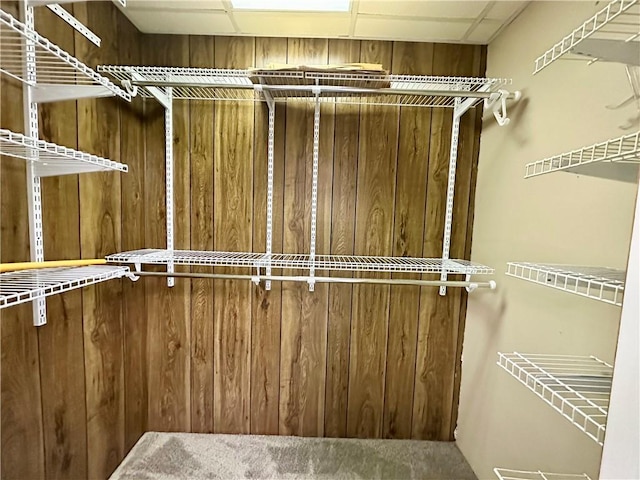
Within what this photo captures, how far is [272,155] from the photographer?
1580 mm

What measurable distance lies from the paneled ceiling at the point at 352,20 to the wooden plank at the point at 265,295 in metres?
0.14

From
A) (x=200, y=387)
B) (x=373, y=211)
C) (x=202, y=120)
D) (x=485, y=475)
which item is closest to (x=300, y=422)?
(x=200, y=387)

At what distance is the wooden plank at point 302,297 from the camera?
1.61 metres

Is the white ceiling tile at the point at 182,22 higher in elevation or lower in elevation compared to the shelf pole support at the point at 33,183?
higher

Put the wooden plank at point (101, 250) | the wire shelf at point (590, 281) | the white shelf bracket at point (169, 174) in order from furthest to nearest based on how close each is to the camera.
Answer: the white shelf bracket at point (169, 174), the wooden plank at point (101, 250), the wire shelf at point (590, 281)

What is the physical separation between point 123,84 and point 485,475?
2266 mm

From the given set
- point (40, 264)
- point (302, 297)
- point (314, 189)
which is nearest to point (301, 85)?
point (314, 189)

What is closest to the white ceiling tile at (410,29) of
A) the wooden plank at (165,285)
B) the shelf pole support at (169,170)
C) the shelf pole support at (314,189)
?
the shelf pole support at (314,189)

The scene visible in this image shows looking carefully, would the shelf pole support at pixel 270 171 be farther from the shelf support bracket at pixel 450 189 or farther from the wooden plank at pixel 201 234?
the shelf support bracket at pixel 450 189

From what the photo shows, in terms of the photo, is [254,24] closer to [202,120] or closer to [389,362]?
[202,120]

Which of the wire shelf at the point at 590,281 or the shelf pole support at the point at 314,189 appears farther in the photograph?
the shelf pole support at the point at 314,189

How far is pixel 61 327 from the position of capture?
3.80ft

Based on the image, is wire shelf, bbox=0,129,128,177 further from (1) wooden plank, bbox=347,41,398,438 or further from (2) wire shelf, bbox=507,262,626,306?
(2) wire shelf, bbox=507,262,626,306

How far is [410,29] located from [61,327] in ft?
5.92
